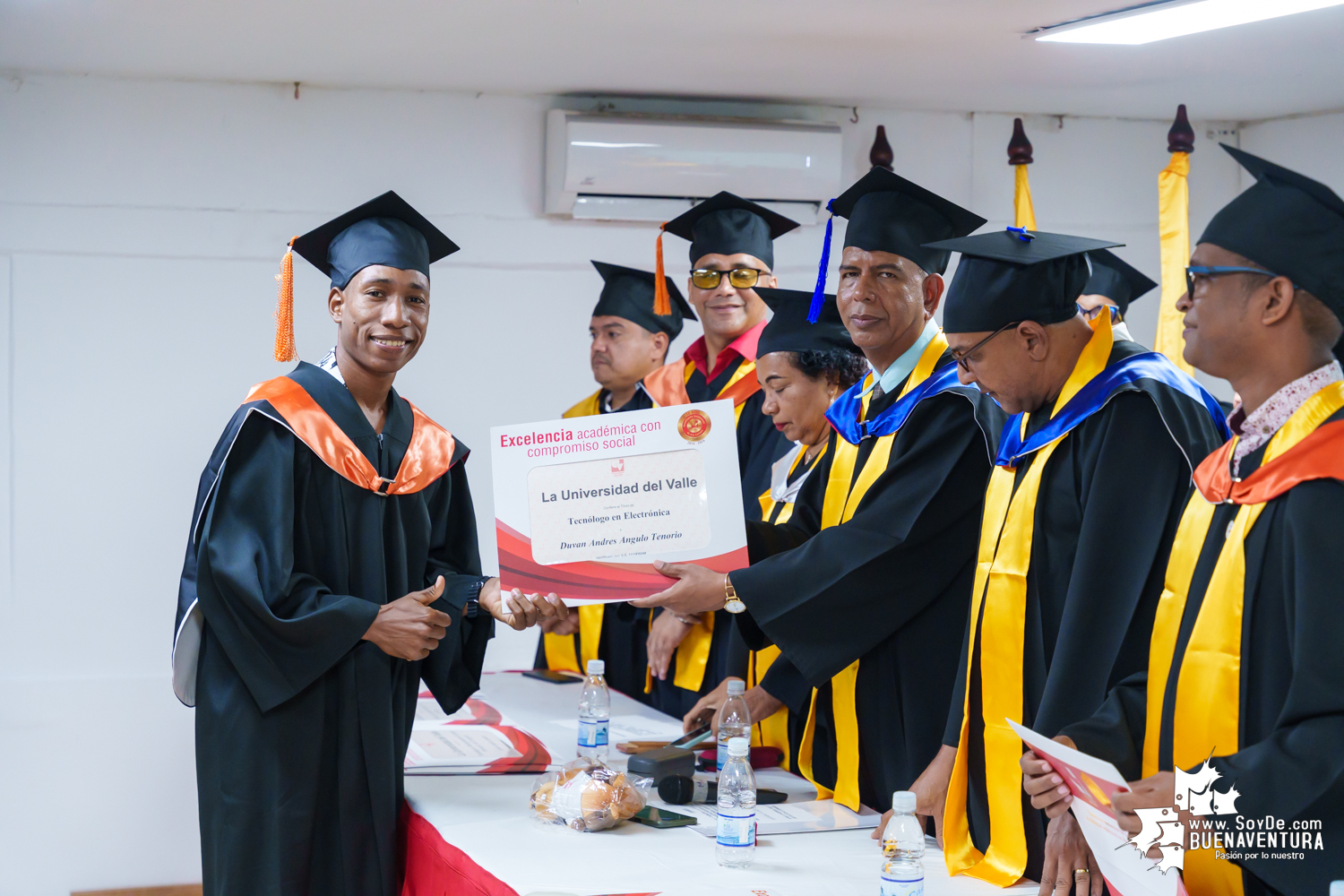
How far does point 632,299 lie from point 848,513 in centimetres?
214

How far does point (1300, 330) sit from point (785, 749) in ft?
6.36

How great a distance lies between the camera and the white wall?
5289mm

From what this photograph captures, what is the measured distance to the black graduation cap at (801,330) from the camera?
3260 mm

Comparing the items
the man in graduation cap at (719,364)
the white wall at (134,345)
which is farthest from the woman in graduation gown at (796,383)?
the white wall at (134,345)

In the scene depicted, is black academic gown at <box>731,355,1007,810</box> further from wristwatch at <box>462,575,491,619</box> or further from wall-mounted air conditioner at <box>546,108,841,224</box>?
wall-mounted air conditioner at <box>546,108,841,224</box>

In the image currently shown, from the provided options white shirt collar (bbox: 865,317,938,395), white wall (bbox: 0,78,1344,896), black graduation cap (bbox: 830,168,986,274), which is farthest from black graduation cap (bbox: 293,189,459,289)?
white wall (bbox: 0,78,1344,896)

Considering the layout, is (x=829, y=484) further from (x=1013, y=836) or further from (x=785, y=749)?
(x=1013, y=836)

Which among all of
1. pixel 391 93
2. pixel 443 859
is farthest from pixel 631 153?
pixel 443 859

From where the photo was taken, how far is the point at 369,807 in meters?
2.76

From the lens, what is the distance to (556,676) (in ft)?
14.9

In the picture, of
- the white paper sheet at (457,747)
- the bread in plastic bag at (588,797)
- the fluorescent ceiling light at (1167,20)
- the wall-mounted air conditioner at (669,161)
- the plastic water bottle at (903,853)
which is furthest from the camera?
the wall-mounted air conditioner at (669,161)

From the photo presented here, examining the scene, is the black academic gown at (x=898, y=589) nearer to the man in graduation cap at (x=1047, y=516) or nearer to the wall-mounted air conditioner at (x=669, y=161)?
the man in graduation cap at (x=1047, y=516)

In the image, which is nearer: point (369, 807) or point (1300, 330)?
point (1300, 330)

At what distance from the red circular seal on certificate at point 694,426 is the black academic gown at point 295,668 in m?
0.72
